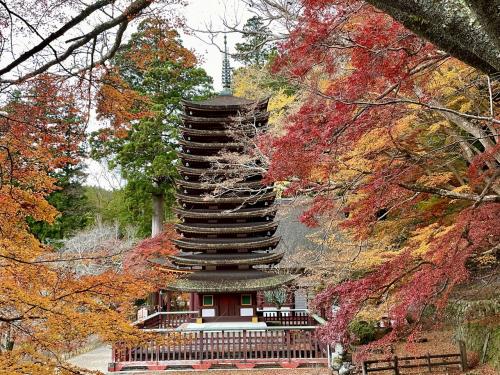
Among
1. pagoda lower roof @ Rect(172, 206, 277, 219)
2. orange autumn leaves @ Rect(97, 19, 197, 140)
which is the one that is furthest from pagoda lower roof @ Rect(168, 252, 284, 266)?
orange autumn leaves @ Rect(97, 19, 197, 140)

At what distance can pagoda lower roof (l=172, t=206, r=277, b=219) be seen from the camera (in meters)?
13.0

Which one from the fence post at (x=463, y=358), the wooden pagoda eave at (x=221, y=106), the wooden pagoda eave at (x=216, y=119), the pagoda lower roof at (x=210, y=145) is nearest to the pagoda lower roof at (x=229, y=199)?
the pagoda lower roof at (x=210, y=145)

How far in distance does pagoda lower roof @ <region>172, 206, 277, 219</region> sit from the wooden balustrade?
342cm

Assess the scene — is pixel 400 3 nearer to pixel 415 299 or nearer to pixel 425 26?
pixel 425 26

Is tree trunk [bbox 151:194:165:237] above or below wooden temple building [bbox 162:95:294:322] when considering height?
above

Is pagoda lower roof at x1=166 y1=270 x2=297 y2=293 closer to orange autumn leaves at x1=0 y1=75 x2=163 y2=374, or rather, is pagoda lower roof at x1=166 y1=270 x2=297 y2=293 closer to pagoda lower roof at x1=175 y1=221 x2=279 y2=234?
pagoda lower roof at x1=175 y1=221 x2=279 y2=234

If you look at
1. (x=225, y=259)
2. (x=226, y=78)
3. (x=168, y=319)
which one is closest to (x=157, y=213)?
(x=168, y=319)

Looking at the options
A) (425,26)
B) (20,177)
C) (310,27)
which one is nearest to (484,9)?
(425,26)

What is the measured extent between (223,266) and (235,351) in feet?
8.76

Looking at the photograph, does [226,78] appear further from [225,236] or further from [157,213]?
[157,213]

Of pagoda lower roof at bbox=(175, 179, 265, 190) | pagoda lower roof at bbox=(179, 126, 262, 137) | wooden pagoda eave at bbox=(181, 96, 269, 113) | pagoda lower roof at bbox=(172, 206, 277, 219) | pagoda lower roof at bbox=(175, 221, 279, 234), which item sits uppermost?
wooden pagoda eave at bbox=(181, 96, 269, 113)

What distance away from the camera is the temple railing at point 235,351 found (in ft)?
36.2

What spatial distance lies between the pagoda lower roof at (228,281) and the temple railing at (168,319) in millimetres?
1680

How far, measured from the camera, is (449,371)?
9.13 meters
